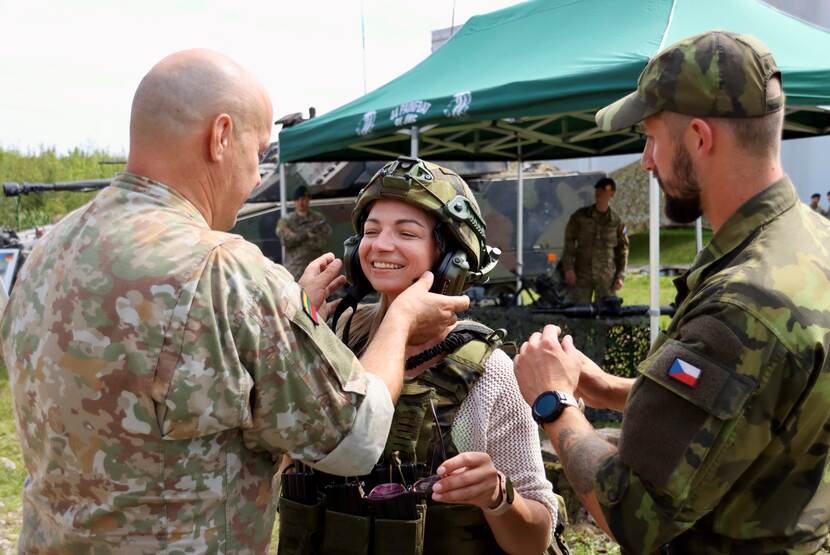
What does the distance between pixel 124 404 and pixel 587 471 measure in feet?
3.50

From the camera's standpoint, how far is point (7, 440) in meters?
7.54

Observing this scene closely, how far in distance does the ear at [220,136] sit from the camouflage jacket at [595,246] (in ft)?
32.7

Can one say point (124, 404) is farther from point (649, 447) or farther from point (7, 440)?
point (7, 440)

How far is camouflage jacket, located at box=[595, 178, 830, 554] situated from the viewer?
1.74 metres

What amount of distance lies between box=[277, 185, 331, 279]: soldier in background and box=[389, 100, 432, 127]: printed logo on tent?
4.50m

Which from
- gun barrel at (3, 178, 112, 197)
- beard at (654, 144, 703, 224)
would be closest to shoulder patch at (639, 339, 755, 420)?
beard at (654, 144, 703, 224)

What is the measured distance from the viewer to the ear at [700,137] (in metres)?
1.92

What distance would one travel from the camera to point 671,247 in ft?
81.4

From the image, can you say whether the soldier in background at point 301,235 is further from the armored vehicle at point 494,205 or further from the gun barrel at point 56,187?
the gun barrel at point 56,187

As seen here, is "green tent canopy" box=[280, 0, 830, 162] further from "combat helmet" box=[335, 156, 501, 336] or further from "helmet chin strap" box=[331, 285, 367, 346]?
"helmet chin strap" box=[331, 285, 367, 346]

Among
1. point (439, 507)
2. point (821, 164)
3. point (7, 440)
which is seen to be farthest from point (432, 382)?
point (821, 164)

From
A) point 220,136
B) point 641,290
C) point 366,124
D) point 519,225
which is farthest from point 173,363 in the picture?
point 641,290

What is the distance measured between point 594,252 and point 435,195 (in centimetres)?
924

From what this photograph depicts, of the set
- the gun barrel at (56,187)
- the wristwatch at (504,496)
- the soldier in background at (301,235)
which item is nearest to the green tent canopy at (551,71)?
the soldier in background at (301,235)
